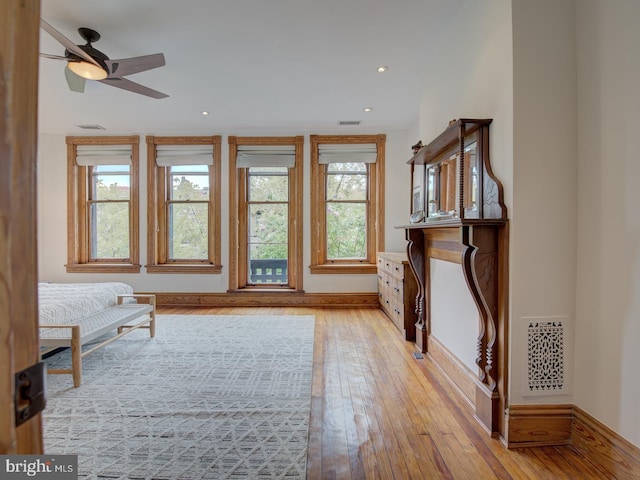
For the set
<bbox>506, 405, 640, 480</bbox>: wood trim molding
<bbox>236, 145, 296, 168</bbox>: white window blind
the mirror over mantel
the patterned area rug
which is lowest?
the patterned area rug

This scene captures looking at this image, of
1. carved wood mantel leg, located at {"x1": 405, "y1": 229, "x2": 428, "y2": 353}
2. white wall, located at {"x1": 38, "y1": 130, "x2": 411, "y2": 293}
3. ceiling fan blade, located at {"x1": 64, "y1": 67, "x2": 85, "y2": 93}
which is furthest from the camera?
white wall, located at {"x1": 38, "y1": 130, "x2": 411, "y2": 293}

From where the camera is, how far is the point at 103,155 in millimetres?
5117

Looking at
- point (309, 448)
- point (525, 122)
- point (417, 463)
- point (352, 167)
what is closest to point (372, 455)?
point (417, 463)

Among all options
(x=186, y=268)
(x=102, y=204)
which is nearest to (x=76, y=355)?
(x=186, y=268)

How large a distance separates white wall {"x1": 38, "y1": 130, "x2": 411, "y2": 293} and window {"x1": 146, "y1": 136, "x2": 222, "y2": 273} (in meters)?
0.12

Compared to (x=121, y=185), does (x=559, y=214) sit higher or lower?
lower

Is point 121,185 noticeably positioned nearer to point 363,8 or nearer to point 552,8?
point 363,8

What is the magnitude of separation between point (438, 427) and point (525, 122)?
1832 millimetres

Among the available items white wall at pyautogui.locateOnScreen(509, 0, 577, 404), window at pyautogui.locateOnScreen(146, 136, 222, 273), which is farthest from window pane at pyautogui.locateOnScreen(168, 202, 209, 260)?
white wall at pyautogui.locateOnScreen(509, 0, 577, 404)

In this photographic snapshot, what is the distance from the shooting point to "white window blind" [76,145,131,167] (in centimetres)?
511

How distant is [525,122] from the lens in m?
1.74

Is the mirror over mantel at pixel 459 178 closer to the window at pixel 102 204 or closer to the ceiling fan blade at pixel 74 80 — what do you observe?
the ceiling fan blade at pixel 74 80

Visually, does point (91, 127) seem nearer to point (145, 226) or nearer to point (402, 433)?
point (145, 226)

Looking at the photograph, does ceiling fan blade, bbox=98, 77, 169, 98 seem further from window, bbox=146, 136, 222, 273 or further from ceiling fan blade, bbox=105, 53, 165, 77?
window, bbox=146, 136, 222, 273
